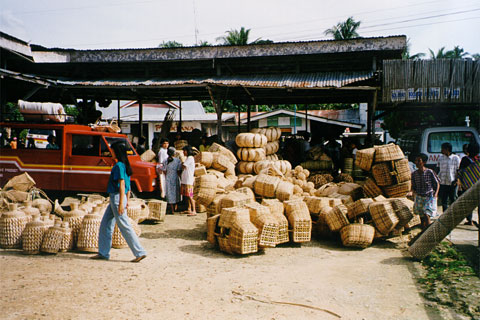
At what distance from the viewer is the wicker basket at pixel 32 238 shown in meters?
5.79

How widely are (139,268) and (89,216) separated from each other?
139cm

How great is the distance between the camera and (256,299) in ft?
13.9

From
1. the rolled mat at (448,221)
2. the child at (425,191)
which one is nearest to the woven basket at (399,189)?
the child at (425,191)

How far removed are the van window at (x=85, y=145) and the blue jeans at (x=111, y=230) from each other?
3.90 metres

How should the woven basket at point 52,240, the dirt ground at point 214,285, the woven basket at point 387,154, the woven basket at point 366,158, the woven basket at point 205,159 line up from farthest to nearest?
the woven basket at point 205,159, the woven basket at point 366,158, the woven basket at point 387,154, the woven basket at point 52,240, the dirt ground at point 214,285

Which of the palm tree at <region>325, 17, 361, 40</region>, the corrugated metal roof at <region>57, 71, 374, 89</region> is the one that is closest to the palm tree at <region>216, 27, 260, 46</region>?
the palm tree at <region>325, 17, 361, 40</region>

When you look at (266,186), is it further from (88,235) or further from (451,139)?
(451,139)

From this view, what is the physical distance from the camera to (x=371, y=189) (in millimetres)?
8219

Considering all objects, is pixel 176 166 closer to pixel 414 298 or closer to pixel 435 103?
pixel 414 298

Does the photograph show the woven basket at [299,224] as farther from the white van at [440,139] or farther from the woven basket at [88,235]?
the white van at [440,139]

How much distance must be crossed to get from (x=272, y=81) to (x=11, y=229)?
9.48 metres

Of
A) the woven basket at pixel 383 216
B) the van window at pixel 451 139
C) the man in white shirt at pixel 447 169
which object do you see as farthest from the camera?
the van window at pixel 451 139

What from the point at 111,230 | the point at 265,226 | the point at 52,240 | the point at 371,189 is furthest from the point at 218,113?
the point at 52,240

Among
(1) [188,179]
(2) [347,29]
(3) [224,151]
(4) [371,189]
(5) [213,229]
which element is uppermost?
(2) [347,29]
